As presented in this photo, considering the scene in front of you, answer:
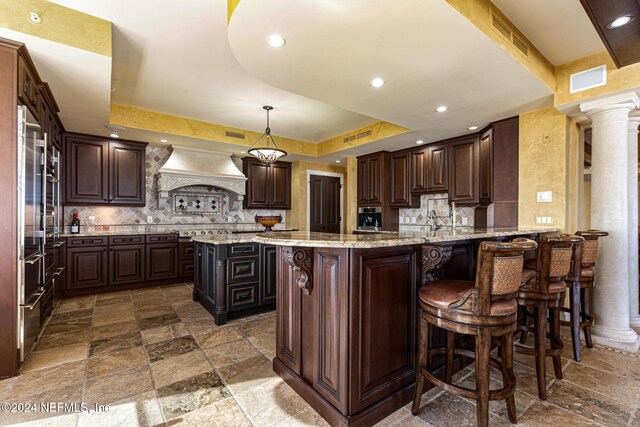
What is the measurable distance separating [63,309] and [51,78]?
276 cm

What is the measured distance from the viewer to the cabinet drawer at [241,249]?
3.30m

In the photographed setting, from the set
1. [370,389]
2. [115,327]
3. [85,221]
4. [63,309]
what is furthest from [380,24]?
[85,221]

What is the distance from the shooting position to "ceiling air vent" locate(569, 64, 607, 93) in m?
2.77

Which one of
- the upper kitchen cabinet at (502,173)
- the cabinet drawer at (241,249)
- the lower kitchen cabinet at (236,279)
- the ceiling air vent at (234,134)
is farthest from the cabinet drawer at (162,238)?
the upper kitchen cabinet at (502,173)

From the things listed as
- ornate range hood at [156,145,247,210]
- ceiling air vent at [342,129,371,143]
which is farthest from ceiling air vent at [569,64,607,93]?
ornate range hood at [156,145,247,210]

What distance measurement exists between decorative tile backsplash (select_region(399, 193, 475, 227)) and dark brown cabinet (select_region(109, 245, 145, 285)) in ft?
15.6

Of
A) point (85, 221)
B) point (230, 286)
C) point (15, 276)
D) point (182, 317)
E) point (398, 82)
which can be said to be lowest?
point (182, 317)

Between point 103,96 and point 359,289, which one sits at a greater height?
point 103,96

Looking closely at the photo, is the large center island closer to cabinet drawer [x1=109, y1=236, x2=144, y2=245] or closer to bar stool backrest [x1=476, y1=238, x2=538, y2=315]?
bar stool backrest [x1=476, y1=238, x2=538, y2=315]

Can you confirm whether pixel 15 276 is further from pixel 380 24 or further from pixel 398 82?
pixel 398 82

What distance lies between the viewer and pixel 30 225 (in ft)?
7.84

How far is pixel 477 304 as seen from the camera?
59.4 inches

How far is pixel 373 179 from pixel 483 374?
451 cm

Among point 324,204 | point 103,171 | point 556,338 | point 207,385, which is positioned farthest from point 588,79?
point 103,171
